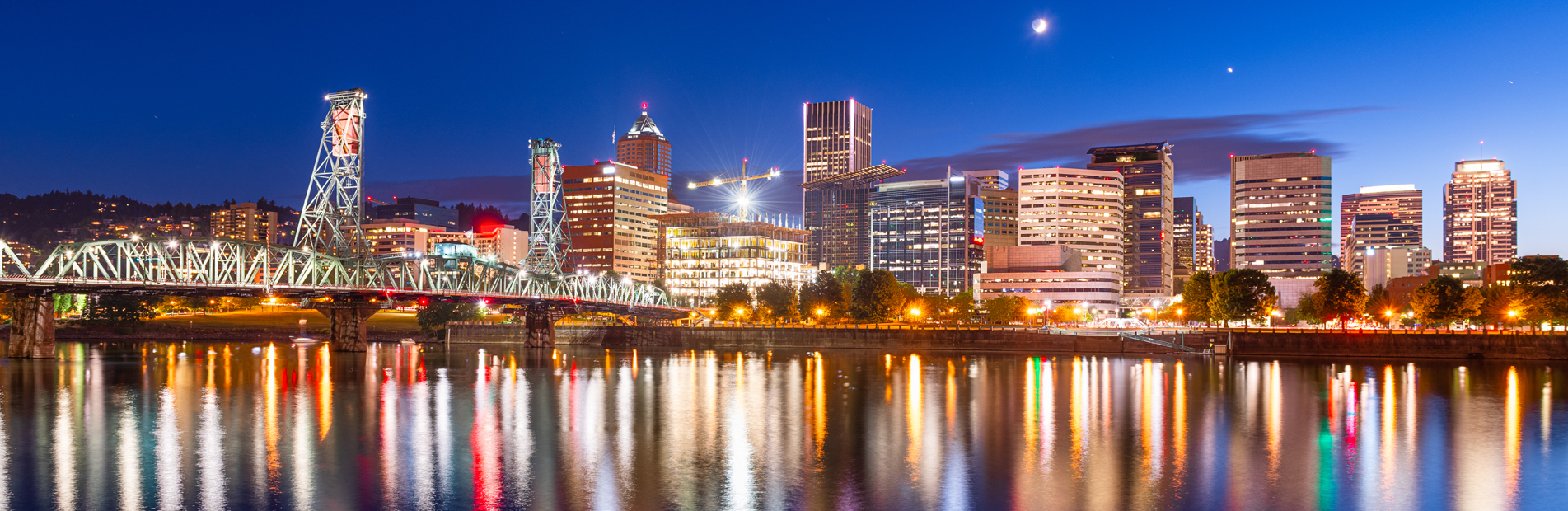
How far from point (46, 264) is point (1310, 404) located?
96443 mm

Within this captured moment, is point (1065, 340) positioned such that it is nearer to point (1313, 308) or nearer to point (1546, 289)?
point (1313, 308)

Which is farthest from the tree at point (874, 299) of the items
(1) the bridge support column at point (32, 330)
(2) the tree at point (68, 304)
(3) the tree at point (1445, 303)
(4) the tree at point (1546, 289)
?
(2) the tree at point (68, 304)

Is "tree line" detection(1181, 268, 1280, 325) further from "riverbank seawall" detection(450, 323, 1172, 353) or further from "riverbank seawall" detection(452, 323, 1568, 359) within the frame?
"riverbank seawall" detection(450, 323, 1172, 353)

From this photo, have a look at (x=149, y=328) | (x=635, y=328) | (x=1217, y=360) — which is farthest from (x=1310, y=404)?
(x=149, y=328)

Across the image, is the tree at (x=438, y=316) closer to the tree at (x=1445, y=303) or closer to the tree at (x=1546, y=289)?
the tree at (x=1445, y=303)

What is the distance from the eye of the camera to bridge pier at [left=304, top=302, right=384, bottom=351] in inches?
4737

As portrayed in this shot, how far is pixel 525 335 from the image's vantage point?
473 feet

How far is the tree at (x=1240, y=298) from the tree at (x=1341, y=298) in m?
6.59

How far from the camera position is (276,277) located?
354 feet

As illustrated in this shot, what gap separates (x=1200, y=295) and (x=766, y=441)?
12139 centimetres

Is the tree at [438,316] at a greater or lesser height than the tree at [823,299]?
lesser

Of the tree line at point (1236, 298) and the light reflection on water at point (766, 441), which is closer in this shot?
the light reflection on water at point (766, 441)

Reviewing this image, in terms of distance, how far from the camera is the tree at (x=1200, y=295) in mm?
147875

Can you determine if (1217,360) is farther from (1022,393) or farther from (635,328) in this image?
(635,328)
